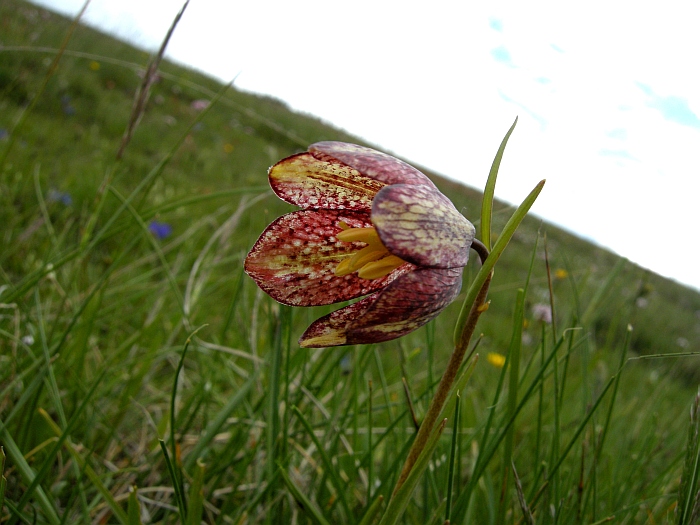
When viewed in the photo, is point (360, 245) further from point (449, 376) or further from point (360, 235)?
point (449, 376)

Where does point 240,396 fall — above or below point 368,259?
below

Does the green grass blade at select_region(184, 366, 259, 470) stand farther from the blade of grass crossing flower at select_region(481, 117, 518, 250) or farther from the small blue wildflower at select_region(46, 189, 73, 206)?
the small blue wildflower at select_region(46, 189, 73, 206)

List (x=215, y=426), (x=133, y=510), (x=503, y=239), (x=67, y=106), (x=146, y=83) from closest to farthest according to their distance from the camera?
(x=503, y=239)
(x=133, y=510)
(x=215, y=426)
(x=146, y=83)
(x=67, y=106)

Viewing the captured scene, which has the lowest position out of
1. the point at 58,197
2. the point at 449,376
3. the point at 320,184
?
the point at 58,197

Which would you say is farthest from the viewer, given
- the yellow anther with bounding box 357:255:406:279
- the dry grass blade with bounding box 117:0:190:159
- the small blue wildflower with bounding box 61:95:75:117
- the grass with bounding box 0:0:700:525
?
the small blue wildflower with bounding box 61:95:75:117

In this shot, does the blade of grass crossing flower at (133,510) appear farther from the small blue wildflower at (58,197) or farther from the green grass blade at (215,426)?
the small blue wildflower at (58,197)

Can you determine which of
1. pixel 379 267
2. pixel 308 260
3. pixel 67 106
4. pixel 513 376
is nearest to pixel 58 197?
pixel 308 260

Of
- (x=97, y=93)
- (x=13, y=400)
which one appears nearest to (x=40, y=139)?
(x=97, y=93)

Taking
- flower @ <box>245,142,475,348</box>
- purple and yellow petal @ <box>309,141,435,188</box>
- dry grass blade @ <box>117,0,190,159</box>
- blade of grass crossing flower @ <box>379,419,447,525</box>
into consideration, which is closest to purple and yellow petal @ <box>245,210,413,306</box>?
flower @ <box>245,142,475,348</box>
